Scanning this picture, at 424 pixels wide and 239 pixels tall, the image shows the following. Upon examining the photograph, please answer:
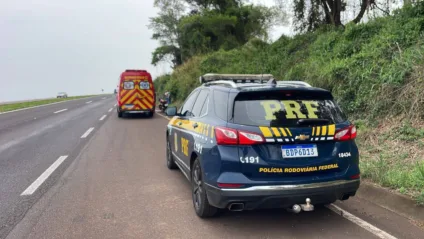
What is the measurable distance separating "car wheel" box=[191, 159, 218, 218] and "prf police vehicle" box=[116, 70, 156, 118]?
14419mm

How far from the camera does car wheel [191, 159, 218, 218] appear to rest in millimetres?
4230

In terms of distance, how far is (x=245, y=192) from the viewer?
3.68m

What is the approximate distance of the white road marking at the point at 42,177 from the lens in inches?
219

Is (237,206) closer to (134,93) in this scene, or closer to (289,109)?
(289,109)

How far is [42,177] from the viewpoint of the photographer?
6.43m

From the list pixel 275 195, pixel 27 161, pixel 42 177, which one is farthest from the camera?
pixel 27 161

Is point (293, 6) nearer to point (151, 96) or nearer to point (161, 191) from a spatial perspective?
point (151, 96)

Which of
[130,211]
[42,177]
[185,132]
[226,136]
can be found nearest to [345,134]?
[226,136]

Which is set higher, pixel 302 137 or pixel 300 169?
pixel 302 137

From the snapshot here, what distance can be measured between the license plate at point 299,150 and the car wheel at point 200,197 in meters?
1.08

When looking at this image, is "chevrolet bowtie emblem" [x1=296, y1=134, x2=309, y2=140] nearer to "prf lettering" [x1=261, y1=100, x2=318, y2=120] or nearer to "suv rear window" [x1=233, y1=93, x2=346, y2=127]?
"suv rear window" [x1=233, y1=93, x2=346, y2=127]

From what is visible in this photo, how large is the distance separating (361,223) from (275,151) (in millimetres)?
1426

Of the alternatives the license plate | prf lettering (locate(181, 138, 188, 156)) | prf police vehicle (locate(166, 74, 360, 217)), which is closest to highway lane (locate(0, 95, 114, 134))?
prf lettering (locate(181, 138, 188, 156))

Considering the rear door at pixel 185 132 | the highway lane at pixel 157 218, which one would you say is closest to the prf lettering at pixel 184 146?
the rear door at pixel 185 132
